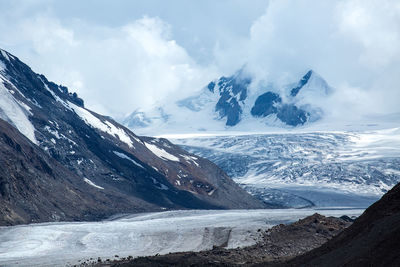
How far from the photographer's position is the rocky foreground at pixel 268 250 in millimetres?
48219

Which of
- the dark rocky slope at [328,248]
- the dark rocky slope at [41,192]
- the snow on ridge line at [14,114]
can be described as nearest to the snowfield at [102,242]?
the dark rocky slope at [328,248]

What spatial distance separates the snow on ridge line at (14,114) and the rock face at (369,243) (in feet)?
465

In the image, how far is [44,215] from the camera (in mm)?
128125

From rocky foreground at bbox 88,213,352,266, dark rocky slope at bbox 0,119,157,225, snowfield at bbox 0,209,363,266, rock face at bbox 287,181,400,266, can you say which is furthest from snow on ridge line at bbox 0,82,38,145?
rock face at bbox 287,181,400,266

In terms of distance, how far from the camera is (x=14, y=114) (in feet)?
587

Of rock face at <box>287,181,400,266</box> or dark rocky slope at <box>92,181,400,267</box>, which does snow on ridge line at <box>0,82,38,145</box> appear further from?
rock face at <box>287,181,400,266</box>

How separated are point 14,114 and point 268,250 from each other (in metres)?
135

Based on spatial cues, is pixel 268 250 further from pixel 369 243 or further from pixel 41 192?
pixel 41 192

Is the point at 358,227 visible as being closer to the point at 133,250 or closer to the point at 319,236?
the point at 319,236

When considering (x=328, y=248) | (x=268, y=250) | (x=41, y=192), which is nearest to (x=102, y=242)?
(x=268, y=250)

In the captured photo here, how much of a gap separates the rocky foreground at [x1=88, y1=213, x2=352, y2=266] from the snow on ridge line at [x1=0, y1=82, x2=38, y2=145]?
395 ft

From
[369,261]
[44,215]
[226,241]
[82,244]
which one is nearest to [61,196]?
[44,215]

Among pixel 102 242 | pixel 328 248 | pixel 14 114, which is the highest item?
pixel 14 114

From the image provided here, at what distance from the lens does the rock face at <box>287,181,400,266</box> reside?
114ft
